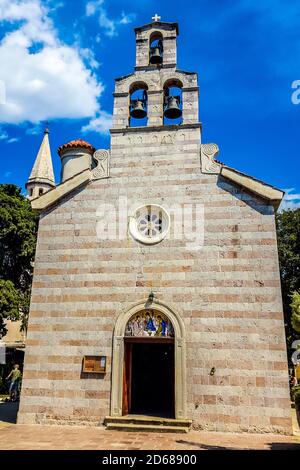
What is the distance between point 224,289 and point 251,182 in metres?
3.37

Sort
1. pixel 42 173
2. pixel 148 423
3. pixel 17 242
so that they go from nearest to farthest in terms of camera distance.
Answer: pixel 148 423 < pixel 17 242 < pixel 42 173

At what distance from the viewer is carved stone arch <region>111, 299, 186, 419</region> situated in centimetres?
1005

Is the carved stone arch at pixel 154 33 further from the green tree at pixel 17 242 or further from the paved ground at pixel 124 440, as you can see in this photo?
the paved ground at pixel 124 440

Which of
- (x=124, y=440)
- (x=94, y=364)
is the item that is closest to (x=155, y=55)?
(x=94, y=364)

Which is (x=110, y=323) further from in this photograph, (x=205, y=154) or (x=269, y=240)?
(x=205, y=154)

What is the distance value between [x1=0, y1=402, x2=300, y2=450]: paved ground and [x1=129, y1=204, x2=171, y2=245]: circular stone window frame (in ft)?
17.3

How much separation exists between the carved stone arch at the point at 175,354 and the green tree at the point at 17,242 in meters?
11.6

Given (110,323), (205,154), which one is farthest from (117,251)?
(205,154)

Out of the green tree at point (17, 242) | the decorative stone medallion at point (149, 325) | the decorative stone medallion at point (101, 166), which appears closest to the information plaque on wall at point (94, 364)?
the decorative stone medallion at point (149, 325)

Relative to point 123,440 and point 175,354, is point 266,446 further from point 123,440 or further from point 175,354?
point 123,440

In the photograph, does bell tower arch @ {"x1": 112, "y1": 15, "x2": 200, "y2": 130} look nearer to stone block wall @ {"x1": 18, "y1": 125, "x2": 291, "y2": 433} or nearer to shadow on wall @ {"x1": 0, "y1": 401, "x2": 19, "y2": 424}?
stone block wall @ {"x1": 18, "y1": 125, "x2": 291, "y2": 433}

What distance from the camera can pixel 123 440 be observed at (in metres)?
8.74

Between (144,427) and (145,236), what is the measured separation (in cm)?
534

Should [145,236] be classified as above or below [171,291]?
above
